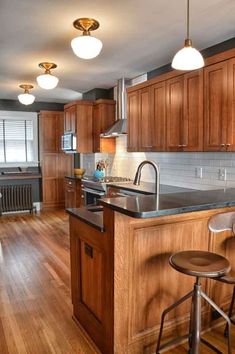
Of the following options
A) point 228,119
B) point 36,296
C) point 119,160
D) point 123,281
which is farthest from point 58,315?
point 119,160

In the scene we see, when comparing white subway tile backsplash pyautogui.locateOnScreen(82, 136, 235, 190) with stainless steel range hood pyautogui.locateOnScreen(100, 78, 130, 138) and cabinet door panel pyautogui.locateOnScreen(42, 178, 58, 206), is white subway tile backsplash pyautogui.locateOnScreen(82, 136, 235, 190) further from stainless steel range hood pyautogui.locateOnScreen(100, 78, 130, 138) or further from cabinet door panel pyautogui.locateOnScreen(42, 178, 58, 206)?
cabinet door panel pyautogui.locateOnScreen(42, 178, 58, 206)

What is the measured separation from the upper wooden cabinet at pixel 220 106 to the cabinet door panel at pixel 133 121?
4.54ft

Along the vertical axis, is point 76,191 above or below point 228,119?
below

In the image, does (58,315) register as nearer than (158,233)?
No

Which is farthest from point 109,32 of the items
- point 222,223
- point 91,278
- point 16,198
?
point 16,198

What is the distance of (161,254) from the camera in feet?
6.73

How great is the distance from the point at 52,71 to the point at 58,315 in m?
3.55

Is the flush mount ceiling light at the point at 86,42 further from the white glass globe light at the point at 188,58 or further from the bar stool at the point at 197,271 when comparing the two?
the bar stool at the point at 197,271

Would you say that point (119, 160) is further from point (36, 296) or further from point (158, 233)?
point (158, 233)

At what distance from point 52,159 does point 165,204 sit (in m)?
5.70

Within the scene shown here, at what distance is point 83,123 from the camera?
5797 millimetres

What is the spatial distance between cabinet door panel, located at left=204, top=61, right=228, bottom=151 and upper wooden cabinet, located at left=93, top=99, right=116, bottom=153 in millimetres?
2733

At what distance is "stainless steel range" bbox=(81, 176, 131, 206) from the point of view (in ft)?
15.9

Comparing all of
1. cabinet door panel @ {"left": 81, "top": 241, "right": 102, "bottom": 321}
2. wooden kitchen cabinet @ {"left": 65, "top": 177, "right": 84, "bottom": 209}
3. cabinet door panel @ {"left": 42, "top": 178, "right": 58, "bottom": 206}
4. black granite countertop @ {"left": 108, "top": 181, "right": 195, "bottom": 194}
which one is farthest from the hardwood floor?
cabinet door panel @ {"left": 42, "top": 178, "right": 58, "bottom": 206}
